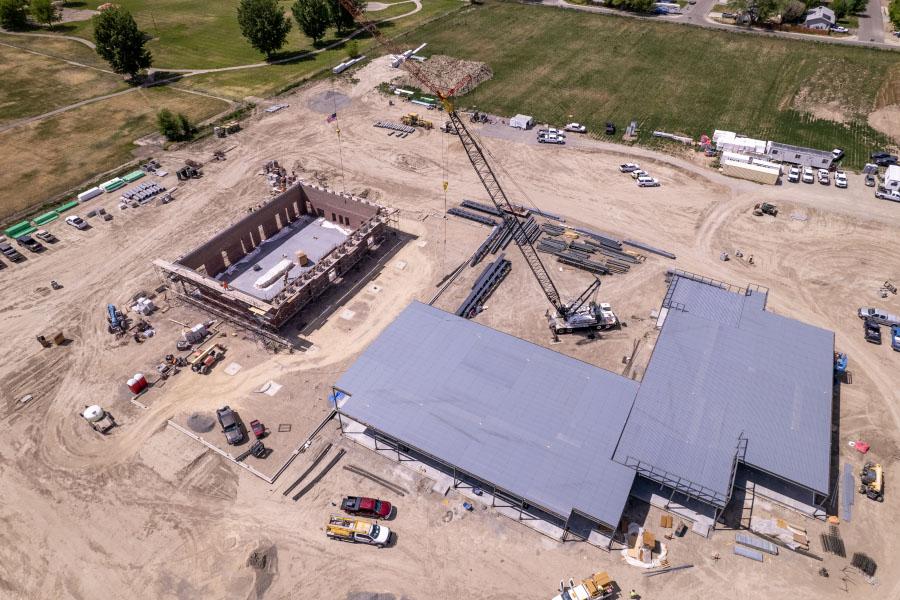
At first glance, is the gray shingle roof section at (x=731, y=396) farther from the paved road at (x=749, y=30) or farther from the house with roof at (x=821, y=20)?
the house with roof at (x=821, y=20)

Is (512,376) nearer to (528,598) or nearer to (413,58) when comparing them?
(528,598)

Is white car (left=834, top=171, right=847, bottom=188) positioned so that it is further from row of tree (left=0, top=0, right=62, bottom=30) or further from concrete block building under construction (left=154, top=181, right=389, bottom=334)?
row of tree (left=0, top=0, right=62, bottom=30)

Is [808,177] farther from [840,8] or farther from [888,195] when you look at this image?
[840,8]

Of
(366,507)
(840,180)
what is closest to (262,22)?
(366,507)

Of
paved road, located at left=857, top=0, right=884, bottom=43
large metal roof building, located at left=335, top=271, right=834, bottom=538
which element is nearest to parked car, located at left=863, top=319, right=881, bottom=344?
large metal roof building, located at left=335, top=271, right=834, bottom=538

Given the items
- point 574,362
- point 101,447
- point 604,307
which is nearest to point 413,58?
point 604,307

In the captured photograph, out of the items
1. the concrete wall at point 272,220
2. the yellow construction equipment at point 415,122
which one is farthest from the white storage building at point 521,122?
the concrete wall at point 272,220
